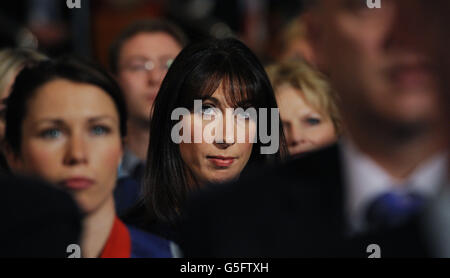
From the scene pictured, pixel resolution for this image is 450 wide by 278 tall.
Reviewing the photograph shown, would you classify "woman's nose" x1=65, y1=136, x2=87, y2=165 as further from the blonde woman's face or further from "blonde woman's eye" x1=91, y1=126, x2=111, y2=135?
the blonde woman's face

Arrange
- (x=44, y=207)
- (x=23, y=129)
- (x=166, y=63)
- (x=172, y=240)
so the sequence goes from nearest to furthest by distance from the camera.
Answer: (x=44, y=207), (x=172, y=240), (x=23, y=129), (x=166, y=63)

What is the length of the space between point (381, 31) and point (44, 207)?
0.81 metres

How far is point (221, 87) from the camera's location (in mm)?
1979

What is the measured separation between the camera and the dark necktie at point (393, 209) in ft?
5.48

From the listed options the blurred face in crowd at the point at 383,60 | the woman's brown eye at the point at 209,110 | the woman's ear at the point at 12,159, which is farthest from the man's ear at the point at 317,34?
the woman's ear at the point at 12,159

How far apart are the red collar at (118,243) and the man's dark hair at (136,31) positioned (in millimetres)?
613

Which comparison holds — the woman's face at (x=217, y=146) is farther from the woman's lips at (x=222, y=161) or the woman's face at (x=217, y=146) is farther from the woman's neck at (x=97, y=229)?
the woman's neck at (x=97, y=229)

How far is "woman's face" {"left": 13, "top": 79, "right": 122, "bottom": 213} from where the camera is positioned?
6.79 feet

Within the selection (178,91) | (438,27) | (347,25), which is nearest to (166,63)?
(178,91)

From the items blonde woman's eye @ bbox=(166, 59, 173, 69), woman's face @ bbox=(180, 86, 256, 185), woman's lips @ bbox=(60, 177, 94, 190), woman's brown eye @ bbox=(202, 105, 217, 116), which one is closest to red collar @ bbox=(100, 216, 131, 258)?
woman's lips @ bbox=(60, 177, 94, 190)

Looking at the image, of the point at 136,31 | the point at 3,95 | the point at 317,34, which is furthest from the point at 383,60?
the point at 3,95

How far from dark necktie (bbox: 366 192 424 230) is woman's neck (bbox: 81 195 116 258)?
0.70 m
